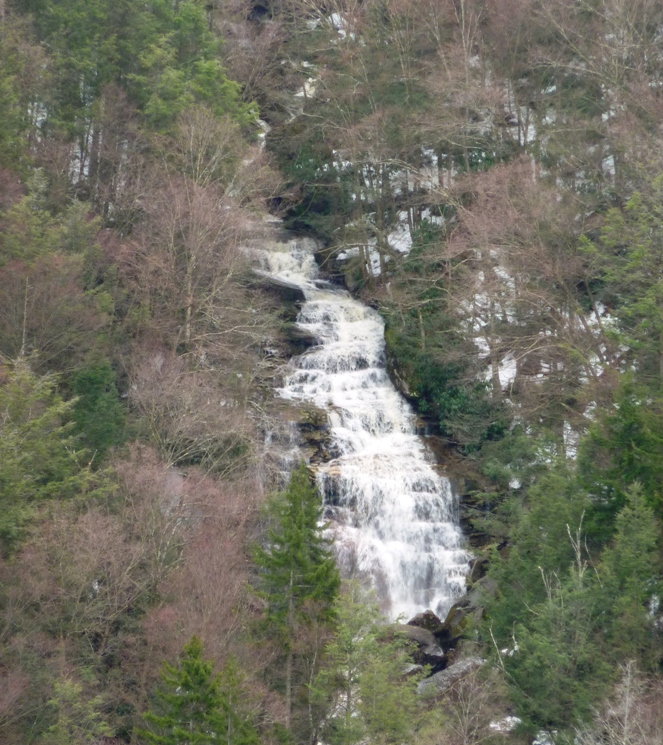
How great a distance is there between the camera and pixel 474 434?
31.7 metres

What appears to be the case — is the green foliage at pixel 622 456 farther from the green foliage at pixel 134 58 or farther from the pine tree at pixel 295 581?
the green foliage at pixel 134 58

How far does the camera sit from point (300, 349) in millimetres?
35656

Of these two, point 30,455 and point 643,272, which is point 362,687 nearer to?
point 30,455

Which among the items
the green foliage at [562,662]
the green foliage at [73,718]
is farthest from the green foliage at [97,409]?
the green foliage at [562,662]

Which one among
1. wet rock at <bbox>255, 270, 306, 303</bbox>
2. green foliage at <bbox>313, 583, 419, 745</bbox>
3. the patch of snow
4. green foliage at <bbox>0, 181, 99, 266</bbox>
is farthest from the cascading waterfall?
green foliage at <bbox>0, 181, 99, 266</bbox>

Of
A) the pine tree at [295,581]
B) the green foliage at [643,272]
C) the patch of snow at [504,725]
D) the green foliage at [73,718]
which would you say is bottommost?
the green foliage at [73,718]

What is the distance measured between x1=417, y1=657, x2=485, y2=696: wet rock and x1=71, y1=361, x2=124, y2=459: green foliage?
31.8 ft

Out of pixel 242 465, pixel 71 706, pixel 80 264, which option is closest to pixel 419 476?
pixel 242 465

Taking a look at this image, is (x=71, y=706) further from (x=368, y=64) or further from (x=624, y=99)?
(x=368, y=64)

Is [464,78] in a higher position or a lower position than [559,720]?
higher

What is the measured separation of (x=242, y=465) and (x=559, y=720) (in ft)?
38.8

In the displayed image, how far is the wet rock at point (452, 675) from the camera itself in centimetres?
2094

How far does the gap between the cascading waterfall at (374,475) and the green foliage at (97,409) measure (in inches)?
270

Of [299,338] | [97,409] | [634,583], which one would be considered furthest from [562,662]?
[299,338]
